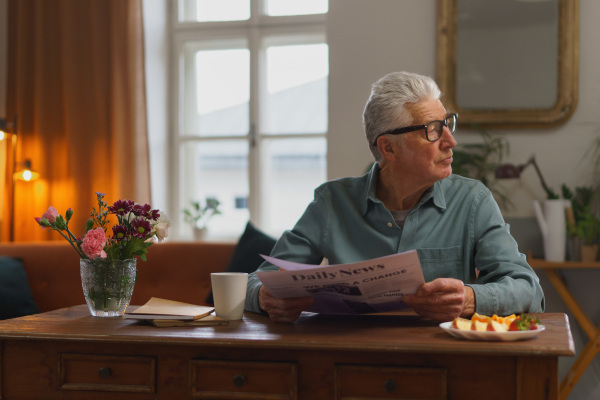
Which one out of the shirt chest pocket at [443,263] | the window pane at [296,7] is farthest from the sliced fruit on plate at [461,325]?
the window pane at [296,7]

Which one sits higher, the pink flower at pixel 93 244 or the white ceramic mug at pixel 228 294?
the pink flower at pixel 93 244

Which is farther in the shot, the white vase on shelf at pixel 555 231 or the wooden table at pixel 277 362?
the white vase on shelf at pixel 555 231

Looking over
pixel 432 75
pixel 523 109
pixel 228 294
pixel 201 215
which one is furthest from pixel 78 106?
pixel 228 294

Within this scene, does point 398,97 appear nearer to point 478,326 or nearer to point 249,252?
point 478,326

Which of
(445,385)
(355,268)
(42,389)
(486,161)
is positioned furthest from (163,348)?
(486,161)

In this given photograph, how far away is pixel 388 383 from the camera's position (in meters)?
1.13

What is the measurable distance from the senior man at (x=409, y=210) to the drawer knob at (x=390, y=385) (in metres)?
0.45

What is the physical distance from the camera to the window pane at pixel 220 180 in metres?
4.09

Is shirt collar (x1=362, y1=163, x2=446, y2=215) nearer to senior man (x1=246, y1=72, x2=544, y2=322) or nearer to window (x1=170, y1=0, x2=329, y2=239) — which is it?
senior man (x1=246, y1=72, x2=544, y2=322)

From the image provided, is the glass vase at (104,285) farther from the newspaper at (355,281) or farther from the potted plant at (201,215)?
the potted plant at (201,215)

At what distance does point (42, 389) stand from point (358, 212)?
0.84 meters

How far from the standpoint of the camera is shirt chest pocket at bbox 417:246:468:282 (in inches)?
63.6

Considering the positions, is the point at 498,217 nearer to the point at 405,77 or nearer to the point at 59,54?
the point at 405,77

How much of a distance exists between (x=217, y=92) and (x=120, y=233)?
8.79 ft
